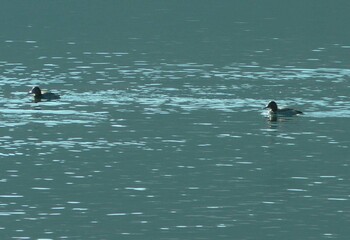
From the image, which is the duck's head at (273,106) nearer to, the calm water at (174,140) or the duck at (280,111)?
the duck at (280,111)

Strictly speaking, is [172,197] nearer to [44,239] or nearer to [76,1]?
[44,239]

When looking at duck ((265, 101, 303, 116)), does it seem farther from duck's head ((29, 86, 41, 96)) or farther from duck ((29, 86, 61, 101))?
duck's head ((29, 86, 41, 96))

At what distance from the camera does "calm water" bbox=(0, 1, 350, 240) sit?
43469 millimetres

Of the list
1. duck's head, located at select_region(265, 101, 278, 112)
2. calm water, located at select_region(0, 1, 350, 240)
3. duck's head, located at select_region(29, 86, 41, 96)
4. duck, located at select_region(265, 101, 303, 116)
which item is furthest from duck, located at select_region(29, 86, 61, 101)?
duck's head, located at select_region(265, 101, 278, 112)

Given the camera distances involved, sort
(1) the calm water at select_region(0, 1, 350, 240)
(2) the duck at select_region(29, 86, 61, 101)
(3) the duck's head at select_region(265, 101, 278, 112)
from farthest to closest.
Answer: (2) the duck at select_region(29, 86, 61, 101), (3) the duck's head at select_region(265, 101, 278, 112), (1) the calm water at select_region(0, 1, 350, 240)

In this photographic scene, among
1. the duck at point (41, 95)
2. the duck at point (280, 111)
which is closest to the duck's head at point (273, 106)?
the duck at point (280, 111)

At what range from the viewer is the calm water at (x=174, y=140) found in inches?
1711

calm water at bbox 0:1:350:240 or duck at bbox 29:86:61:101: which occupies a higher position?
duck at bbox 29:86:61:101

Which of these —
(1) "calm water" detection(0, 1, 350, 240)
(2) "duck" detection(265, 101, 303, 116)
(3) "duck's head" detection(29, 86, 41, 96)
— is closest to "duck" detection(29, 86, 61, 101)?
(3) "duck's head" detection(29, 86, 41, 96)

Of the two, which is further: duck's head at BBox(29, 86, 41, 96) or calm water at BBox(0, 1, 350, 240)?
duck's head at BBox(29, 86, 41, 96)

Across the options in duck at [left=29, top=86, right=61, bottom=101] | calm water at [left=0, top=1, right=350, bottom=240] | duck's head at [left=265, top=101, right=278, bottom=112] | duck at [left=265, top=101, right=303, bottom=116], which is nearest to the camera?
calm water at [left=0, top=1, right=350, bottom=240]

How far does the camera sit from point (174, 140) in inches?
2263

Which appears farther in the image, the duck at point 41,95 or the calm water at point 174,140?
the duck at point 41,95

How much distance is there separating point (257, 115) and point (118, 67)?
21274 mm
